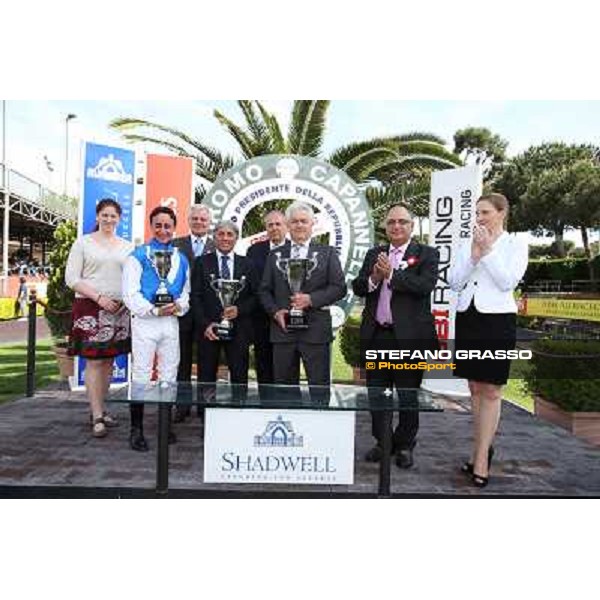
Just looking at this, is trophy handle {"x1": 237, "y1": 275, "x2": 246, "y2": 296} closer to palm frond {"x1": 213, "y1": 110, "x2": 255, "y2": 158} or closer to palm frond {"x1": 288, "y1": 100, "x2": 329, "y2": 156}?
palm frond {"x1": 213, "y1": 110, "x2": 255, "y2": 158}

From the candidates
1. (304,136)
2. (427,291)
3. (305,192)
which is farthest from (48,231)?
(427,291)

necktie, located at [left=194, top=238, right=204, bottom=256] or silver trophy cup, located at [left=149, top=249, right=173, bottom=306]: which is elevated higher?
necktie, located at [left=194, top=238, right=204, bottom=256]

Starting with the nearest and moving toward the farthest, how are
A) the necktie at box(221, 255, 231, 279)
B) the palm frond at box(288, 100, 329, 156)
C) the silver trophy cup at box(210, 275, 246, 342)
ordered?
the silver trophy cup at box(210, 275, 246, 342), the necktie at box(221, 255, 231, 279), the palm frond at box(288, 100, 329, 156)

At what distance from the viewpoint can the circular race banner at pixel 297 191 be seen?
5.30 meters

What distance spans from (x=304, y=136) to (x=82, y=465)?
4.46 meters

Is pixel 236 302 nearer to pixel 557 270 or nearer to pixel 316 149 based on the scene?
pixel 557 270

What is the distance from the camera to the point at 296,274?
149 inches

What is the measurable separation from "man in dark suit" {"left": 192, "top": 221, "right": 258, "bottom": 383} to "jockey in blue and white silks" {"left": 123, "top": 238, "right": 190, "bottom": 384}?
0.16 metres

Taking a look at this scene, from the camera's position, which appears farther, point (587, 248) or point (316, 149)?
point (316, 149)

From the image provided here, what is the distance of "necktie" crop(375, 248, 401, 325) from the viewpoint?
3787 mm

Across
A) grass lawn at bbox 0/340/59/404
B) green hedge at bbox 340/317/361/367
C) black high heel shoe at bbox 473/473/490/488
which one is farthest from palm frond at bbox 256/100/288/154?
black high heel shoe at bbox 473/473/490/488

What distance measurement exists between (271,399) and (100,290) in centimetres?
152

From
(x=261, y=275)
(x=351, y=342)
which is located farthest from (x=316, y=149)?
(x=261, y=275)

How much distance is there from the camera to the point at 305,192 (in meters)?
5.34
